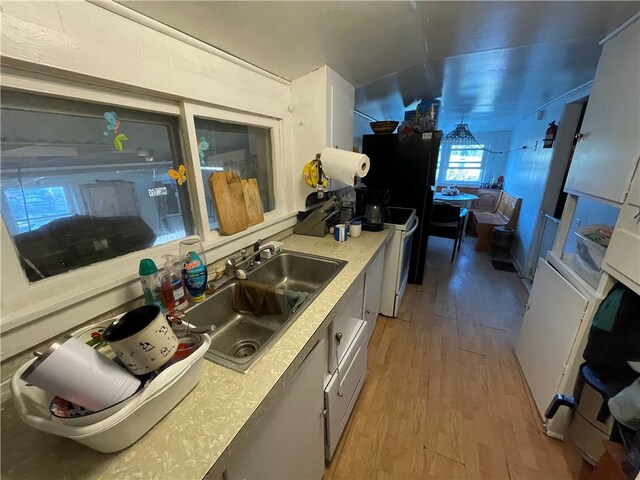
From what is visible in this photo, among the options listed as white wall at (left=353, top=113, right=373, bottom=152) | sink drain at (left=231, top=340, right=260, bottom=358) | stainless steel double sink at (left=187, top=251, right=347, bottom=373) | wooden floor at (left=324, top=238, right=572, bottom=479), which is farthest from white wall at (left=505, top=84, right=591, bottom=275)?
Answer: sink drain at (left=231, top=340, right=260, bottom=358)

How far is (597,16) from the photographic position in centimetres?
116

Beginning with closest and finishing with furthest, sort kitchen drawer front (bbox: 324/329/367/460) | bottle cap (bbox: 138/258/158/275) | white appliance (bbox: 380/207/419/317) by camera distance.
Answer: bottle cap (bbox: 138/258/158/275), kitchen drawer front (bbox: 324/329/367/460), white appliance (bbox: 380/207/419/317)

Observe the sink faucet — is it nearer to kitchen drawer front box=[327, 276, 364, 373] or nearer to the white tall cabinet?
kitchen drawer front box=[327, 276, 364, 373]

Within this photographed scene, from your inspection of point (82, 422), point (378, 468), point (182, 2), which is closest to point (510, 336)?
point (378, 468)

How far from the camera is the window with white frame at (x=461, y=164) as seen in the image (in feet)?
19.1

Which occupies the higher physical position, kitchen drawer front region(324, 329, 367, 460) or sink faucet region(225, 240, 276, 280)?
sink faucet region(225, 240, 276, 280)

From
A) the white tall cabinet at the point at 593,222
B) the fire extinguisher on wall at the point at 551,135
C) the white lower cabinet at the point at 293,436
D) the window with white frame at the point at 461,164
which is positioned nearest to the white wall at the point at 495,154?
the window with white frame at the point at 461,164

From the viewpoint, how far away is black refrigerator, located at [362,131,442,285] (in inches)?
94.7

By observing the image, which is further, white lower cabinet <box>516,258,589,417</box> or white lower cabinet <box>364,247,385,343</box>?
white lower cabinet <box>364,247,385,343</box>

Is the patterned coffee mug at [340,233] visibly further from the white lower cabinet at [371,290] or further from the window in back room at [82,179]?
the window in back room at [82,179]

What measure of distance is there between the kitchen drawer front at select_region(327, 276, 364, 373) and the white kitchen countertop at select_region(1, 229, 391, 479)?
33 centimetres

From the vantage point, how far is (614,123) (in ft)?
3.60

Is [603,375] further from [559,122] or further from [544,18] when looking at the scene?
[559,122]

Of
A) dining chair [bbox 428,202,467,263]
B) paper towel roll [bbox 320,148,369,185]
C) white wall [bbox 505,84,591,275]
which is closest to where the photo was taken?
paper towel roll [bbox 320,148,369,185]
